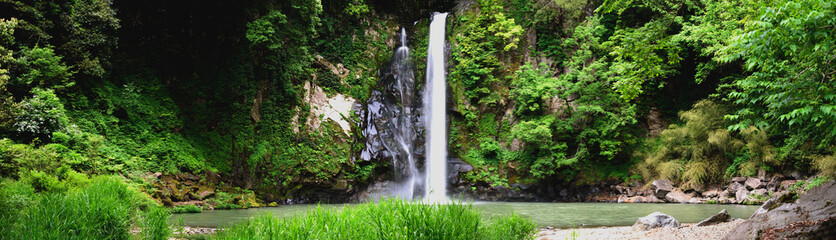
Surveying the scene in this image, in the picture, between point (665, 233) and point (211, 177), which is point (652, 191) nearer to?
point (665, 233)

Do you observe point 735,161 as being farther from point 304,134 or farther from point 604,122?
point 304,134

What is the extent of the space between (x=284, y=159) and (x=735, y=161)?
1840cm

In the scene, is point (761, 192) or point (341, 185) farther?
point (341, 185)

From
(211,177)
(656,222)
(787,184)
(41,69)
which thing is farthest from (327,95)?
(787,184)

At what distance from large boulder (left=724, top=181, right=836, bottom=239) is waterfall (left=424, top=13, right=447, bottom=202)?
44.2ft

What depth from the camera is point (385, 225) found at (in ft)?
12.2

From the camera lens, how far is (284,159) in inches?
655

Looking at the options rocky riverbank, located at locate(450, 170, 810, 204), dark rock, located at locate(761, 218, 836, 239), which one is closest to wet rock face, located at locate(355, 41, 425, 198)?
rocky riverbank, located at locate(450, 170, 810, 204)

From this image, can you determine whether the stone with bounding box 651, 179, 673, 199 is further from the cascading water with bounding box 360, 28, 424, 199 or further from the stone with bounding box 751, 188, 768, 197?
the cascading water with bounding box 360, 28, 424, 199

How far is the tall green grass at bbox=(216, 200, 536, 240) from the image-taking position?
11.7 ft

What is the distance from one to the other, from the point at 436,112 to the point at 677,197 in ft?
36.9

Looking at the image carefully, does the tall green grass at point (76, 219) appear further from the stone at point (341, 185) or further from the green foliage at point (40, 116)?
the stone at point (341, 185)

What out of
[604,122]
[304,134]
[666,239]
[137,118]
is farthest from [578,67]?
[137,118]

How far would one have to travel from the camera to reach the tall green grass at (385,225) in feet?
11.7
